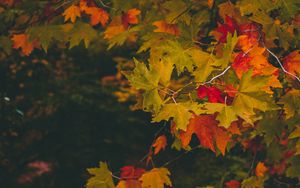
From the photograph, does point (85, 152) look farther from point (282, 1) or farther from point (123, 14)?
point (282, 1)

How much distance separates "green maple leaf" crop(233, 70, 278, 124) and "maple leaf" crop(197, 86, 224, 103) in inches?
5.2

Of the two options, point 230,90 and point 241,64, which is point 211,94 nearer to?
point 230,90

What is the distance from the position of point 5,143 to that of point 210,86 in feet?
11.8

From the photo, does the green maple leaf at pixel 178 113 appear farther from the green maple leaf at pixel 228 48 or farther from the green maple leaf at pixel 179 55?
the green maple leaf at pixel 179 55

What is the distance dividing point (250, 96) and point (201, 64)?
40 cm

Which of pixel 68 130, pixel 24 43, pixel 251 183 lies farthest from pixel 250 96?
pixel 68 130

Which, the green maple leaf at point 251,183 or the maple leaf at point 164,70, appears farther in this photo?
the green maple leaf at point 251,183

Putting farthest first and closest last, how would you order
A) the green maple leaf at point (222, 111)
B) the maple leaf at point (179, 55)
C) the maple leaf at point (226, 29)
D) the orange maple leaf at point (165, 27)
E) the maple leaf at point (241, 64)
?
the orange maple leaf at point (165, 27) < the maple leaf at point (226, 29) < the maple leaf at point (179, 55) < the maple leaf at point (241, 64) < the green maple leaf at point (222, 111)

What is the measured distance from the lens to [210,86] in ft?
6.55

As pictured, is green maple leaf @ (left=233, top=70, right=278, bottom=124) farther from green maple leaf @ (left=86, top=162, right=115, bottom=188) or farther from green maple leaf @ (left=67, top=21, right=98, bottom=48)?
green maple leaf @ (left=67, top=21, right=98, bottom=48)

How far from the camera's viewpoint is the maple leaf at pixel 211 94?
1875 millimetres

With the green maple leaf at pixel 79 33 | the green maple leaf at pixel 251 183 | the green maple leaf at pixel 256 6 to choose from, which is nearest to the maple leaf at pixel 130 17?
the green maple leaf at pixel 79 33

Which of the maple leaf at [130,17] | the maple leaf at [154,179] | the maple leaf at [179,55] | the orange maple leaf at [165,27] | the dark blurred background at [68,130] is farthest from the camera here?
the dark blurred background at [68,130]

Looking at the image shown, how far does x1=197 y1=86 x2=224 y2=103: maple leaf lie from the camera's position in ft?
6.15
